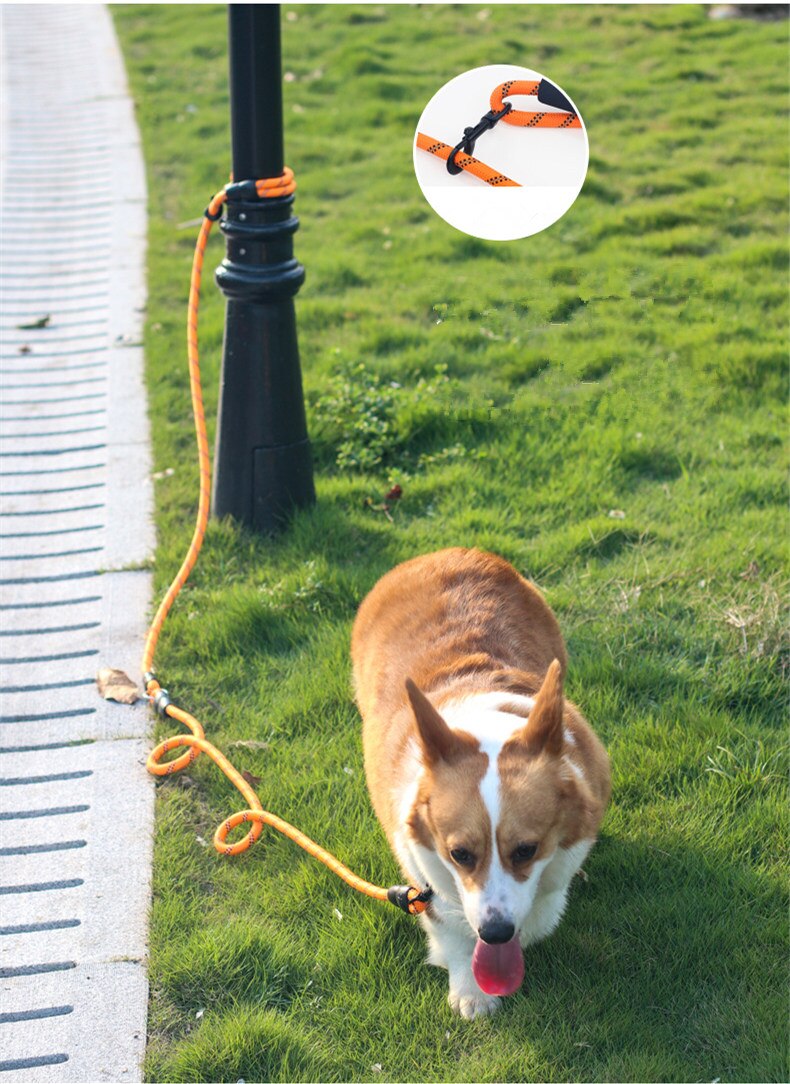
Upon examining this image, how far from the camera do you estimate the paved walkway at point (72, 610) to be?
3062 mm

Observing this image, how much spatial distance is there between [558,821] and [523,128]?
180 cm

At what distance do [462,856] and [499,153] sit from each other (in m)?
1.80

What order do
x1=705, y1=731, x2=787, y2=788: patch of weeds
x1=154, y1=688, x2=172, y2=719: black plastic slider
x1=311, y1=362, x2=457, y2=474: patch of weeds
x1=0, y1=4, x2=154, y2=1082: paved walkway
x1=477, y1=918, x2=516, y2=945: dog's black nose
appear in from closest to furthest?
x1=477, y1=918, x2=516, y2=945: dog's black nose, x1=0, y1=4, x2=154, y2=1082: paved walkway, x1=705, y1=731, x2=787, y2=788: patch of weeds, x1=154, y1=688, x2=172, y2=719: black plastic slider, x1=311, y1=362, x2=457, y2=474: patch of weeds

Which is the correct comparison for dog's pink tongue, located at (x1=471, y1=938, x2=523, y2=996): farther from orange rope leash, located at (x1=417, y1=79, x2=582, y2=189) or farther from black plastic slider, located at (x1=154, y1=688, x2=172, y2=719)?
orange rope leash, located at (x1=417, y1=79, x2=582, y2=189)

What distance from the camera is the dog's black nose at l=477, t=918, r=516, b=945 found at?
2.60 m

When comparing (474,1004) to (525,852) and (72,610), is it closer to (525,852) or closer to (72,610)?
(525,852)

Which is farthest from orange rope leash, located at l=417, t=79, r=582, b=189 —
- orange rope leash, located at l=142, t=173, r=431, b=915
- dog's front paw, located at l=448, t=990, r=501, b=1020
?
dog's front paw, located at l=448, t=990, r=501, b=1020

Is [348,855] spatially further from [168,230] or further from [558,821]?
[168,230]

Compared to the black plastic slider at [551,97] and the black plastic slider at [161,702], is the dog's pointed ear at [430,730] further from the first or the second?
the black plastic slider at [551,97]

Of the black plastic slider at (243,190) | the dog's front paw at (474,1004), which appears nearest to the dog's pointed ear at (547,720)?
the dog's front paw at (474,1004)

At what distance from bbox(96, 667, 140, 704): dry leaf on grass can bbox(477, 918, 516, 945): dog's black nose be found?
1.94 meters

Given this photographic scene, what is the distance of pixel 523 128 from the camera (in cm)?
310

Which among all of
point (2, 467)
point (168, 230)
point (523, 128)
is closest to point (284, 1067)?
point (523, 128)

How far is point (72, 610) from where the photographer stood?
4656mm
